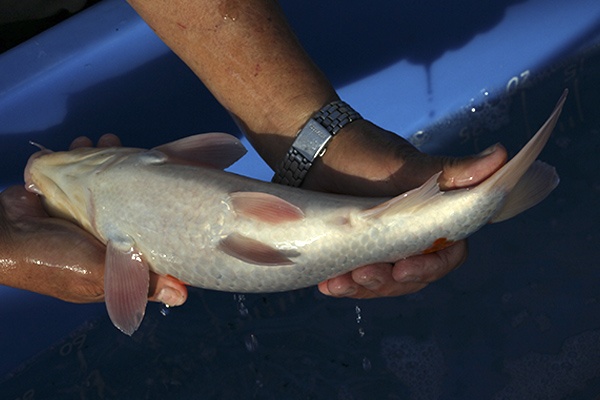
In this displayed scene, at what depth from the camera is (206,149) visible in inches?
74.6

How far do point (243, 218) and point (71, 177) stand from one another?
21.1 inches

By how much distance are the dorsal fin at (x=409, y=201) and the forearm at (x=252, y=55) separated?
58 centimetres

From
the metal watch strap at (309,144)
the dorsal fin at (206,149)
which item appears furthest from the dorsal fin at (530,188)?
→ the dorsal fin at (206,149)

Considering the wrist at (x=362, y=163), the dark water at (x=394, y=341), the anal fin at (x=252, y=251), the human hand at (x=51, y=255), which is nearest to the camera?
the anal fin at (x=252, y=251)

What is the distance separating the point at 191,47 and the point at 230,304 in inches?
45.3

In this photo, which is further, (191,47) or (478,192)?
(191,47)

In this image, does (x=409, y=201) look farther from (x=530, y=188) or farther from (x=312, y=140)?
(x=312, y=140)

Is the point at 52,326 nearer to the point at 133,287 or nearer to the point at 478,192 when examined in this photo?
the point at 133,287

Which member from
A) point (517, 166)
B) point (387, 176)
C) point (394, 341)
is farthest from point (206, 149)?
point (394, 341)

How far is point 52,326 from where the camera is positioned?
2861 millimetres

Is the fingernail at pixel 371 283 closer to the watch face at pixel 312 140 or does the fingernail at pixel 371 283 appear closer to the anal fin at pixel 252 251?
the anal fin at pixel 252 251

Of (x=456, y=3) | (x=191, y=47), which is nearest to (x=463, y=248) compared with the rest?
(x=191, y=47)

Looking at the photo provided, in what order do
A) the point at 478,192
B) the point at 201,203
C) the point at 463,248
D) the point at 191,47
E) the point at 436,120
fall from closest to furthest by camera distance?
the point at 478,192
the point at 201,203
the point at 463,248
the point at 191,47
the point at 436,120

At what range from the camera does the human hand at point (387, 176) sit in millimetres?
1672
